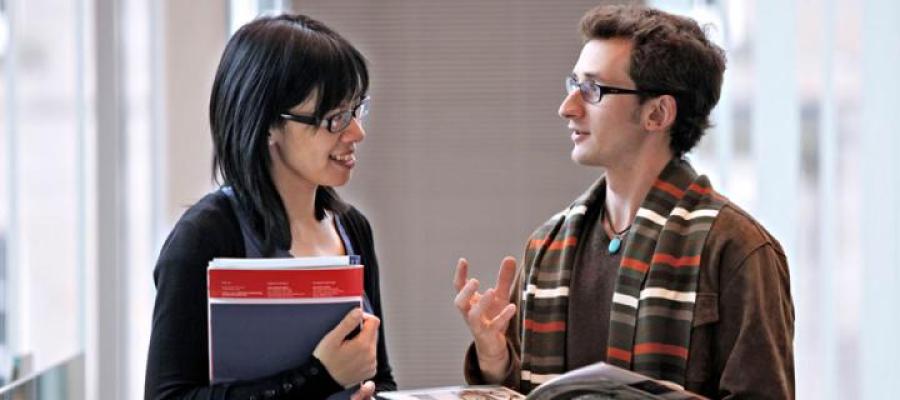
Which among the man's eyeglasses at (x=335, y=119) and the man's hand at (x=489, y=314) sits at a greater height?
the man's eyeglasses at (x=335, y=119)

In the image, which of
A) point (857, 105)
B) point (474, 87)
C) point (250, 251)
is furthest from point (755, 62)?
point (250, 251)

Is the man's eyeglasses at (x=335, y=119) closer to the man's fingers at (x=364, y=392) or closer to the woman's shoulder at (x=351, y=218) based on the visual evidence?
the woman's shoulder at (x=351, y=218)

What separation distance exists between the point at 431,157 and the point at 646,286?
6.69ft

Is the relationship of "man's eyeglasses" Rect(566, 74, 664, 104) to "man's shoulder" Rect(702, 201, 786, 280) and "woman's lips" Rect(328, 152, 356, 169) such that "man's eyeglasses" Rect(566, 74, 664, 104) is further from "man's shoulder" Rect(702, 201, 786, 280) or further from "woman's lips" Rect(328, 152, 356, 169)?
"woman's lips" Rect(328, 152, 356, 169)

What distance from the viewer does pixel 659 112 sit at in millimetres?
2291

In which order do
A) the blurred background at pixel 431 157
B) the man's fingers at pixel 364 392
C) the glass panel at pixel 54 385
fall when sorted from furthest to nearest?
1. the blurred background at pixel 431 157
2. the glass panel at pixel 54 385
3. the man's fingers at pixel 364 392

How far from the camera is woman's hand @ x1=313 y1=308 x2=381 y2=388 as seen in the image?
6.33 ft

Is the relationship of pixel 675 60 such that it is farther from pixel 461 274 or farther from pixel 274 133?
pixel 274 133

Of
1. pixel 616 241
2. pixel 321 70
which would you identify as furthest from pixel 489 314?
pixel 321 70

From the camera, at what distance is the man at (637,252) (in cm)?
209

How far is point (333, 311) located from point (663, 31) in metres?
0.90

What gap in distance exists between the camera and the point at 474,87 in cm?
410

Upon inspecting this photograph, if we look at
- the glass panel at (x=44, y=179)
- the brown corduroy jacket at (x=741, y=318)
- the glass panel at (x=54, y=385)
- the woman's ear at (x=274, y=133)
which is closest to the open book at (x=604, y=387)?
the brown corduroy jacket at (x=741, y=318)

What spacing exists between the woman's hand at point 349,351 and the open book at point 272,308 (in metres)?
0.02
